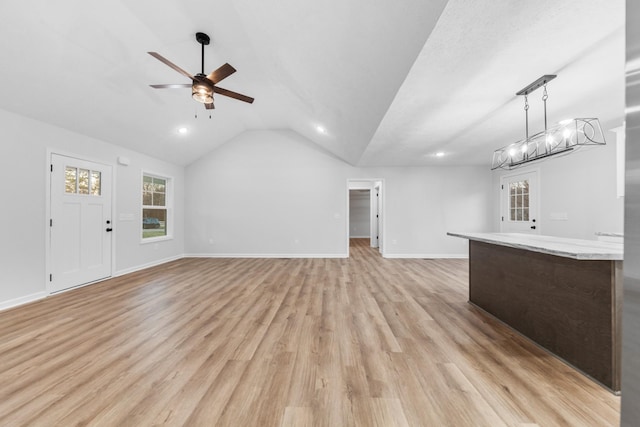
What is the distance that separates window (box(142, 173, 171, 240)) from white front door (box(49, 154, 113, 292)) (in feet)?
3.55

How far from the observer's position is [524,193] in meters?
5.51

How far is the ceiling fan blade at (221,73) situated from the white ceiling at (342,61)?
0.53 metres

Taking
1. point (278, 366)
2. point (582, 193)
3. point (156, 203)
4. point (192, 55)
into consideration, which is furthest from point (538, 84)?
point (156, 203)

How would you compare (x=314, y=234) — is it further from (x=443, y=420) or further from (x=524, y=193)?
(x=443, y=420)

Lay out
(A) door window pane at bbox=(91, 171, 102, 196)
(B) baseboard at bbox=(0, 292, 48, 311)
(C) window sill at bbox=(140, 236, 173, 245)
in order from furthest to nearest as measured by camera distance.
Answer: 1. (C) window sill at bbox=(140, 236, 173, 245)
2. (A) door window pane at bbox=(91, 171, 102, 196)
3. (B) baseboard at bbox=(0, 292, 48, 311)

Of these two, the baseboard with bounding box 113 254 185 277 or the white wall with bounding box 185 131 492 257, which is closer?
the baseboard with bounding box 113 254 185 277

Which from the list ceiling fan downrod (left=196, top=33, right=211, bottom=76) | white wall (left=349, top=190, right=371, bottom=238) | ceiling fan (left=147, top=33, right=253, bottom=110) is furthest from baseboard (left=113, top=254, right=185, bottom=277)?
white wall (left=349, top=190, right=371, bottom=238)

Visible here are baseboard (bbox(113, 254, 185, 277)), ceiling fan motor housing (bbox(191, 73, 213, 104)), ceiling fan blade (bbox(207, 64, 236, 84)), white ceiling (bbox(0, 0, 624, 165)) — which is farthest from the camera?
baseboard (bbox(113, 254, 185, 277))

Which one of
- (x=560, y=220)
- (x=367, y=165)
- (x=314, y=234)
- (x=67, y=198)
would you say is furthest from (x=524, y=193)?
(x=67, y=198)

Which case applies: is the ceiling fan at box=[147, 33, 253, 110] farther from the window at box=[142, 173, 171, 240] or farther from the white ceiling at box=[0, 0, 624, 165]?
the window at box=[142, 173, 171, 240]

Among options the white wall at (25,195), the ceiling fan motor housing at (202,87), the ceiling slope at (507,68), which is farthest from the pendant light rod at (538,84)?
the white wall at (25,195)

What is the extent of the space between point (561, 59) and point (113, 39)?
439cm

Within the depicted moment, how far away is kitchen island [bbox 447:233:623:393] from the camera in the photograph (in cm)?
169

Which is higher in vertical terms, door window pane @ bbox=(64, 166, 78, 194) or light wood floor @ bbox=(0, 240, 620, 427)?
door window pane @ bbox=(64, 166, 78, 194)
